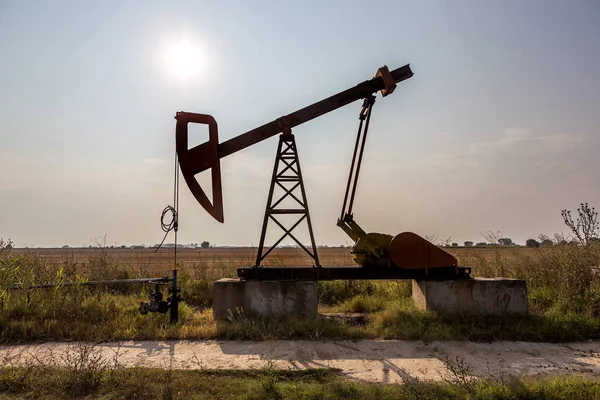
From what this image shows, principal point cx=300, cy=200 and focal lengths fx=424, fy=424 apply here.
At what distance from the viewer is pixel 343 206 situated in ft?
28.1

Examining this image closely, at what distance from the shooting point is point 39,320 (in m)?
7.33

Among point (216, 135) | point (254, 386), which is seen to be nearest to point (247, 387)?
point (254, 386)

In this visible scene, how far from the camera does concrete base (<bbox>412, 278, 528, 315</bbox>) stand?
786 cm

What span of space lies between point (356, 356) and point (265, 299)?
237 cm

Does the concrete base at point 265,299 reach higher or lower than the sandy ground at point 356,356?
higher

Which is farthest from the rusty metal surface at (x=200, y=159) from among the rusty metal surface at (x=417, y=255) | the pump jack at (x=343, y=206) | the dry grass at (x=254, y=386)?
the dry grass at (x=254, y=386)

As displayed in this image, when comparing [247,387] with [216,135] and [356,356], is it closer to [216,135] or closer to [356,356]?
[356,356]

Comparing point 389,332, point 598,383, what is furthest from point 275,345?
point 598,383

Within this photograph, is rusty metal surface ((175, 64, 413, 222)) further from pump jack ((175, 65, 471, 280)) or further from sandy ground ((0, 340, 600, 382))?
sandy ground ((0, 340, 600, 382))

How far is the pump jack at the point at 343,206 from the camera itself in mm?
7930

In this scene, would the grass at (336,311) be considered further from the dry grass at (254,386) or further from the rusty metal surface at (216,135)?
the rusty metal surface at (216,135)

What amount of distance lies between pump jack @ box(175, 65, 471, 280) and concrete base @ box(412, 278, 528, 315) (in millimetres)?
273

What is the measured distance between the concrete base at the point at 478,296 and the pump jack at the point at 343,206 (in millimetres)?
273

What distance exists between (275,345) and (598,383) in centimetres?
397
